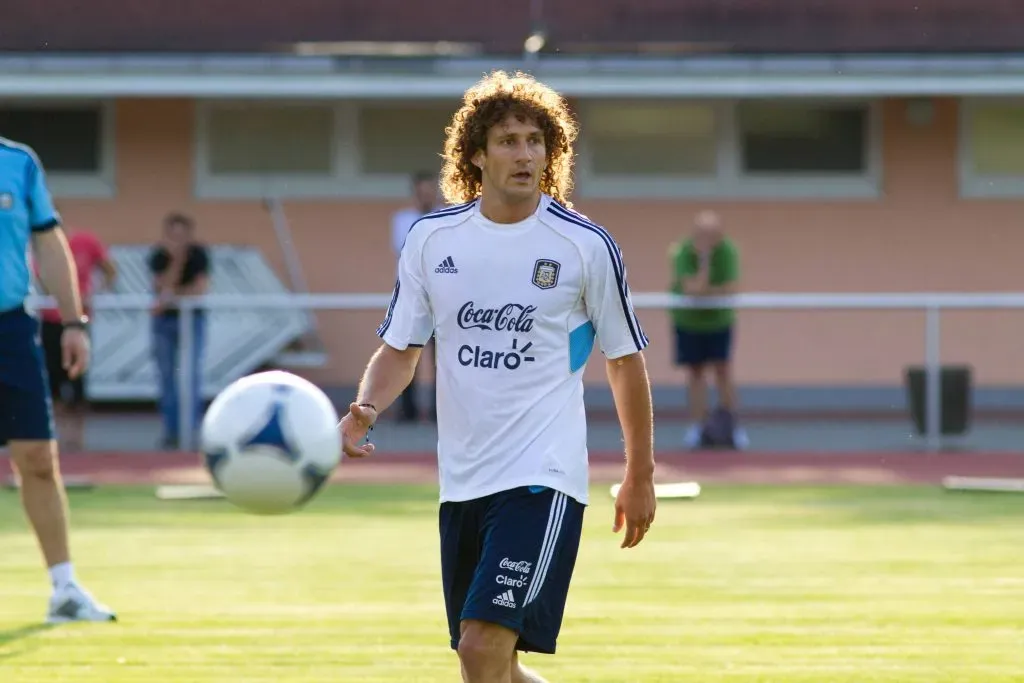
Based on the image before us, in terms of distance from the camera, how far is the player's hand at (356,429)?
596cm

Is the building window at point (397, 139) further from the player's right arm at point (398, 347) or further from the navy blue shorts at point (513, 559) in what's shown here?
the navy blue shorts at point (513, 559)

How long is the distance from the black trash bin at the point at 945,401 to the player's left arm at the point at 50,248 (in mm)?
9506

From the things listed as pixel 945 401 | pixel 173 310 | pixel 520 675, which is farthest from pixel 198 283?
pixel 520 675

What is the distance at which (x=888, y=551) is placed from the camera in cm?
1115

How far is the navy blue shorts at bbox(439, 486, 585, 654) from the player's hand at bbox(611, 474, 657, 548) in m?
0.15

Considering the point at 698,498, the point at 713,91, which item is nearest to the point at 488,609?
the point at 698,498

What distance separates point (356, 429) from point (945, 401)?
11.6 metres

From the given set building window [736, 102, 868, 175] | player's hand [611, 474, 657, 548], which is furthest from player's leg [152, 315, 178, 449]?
player's hand [611, 474, 657, 548]

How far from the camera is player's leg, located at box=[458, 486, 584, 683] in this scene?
5641mm

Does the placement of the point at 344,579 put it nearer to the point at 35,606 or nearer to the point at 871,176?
the point at 35,606

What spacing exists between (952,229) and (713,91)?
10.9ft

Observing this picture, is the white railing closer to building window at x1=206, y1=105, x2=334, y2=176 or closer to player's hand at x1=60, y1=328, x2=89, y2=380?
building window at x1=206, y1=105, x2=334, y2=176

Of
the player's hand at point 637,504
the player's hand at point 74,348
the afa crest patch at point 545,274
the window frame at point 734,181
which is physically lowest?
the player's hand at point 637,504

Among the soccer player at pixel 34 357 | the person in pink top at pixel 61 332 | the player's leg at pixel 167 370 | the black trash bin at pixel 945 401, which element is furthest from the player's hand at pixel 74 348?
the black trash bin at pixel 945 401
